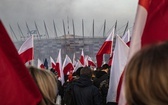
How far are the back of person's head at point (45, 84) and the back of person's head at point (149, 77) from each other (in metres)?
1.27

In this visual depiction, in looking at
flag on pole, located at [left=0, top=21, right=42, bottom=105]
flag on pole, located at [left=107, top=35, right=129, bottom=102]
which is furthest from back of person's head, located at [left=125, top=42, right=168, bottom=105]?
flag on pole, located at [left=107, top=35, right=129, bottom=102]

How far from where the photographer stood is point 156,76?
1521 millimetres

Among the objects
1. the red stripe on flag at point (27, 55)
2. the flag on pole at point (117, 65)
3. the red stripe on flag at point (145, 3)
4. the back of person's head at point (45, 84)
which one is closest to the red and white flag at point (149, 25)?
the red stripe on flag at point (145, 3)

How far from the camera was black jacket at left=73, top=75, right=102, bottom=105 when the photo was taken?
601 centimetres

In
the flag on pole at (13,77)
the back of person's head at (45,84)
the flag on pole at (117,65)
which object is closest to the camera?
the flag on pole at (13,77)

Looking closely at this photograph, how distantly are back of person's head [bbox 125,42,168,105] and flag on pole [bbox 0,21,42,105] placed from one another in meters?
1.00

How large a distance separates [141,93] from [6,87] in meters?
1.12

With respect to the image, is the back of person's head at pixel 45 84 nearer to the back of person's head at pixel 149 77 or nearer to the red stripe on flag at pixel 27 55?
the back of person's head at pixel 149 77

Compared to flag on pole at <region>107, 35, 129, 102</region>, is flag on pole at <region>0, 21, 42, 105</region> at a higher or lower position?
higher

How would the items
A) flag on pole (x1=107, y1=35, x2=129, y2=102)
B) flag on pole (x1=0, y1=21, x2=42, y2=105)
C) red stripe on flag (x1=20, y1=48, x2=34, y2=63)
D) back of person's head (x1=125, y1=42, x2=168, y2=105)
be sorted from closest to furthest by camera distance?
back of person's head (x1=125, y1=42, x2=168, y2=105) → flag on pole (x1=0, y1=21, x2=42, y2=105) → flag on pole (x1=107, y1=35, x2=129, y2=102) → red stripe on flag (x1=20, y1=48, x2=34, y2=63)

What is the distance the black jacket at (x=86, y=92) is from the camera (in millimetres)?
6008

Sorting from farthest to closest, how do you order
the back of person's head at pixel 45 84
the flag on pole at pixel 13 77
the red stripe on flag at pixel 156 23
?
the back of person's head at pixel 45 84 < the red stripe on flag at pixel 156 23 < the flag on pole at pixel 13 77

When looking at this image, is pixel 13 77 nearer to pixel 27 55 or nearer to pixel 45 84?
pixel 45 84

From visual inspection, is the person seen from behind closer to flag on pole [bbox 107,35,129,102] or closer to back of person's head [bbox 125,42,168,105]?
flag on pole [bbox 107,35,129,102]
